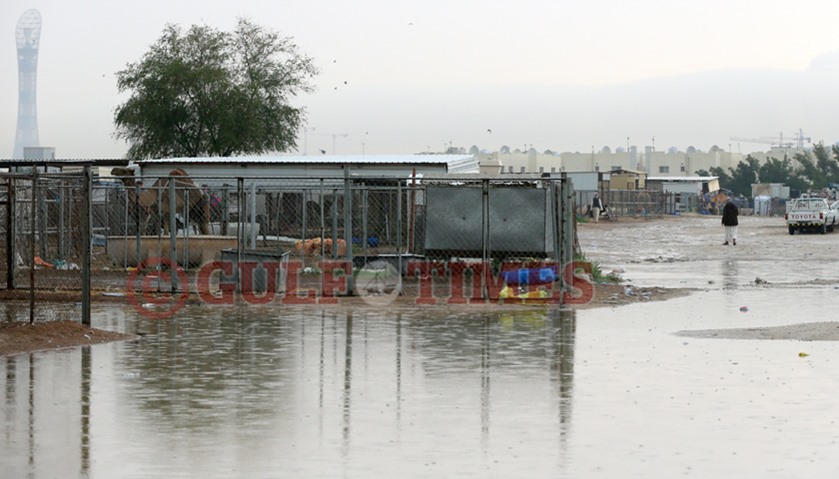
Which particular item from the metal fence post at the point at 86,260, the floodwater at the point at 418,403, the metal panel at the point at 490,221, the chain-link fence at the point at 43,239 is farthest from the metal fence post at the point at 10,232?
the metal panel at the point at 490,221

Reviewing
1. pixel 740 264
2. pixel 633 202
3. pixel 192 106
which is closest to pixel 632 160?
pixel 633 202

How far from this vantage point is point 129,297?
2203 centimetres

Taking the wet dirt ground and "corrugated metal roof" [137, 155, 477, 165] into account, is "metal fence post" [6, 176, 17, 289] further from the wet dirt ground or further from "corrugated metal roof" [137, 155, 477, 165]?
"corrugated metal roof" [137, 155, 477, 165]

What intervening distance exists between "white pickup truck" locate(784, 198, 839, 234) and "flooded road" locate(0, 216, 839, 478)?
37.4 metres

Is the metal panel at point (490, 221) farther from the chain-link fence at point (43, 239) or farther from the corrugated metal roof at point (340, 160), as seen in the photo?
the corrugated metal roof at point (340, 160)

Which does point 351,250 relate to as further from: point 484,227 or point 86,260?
point 86,260

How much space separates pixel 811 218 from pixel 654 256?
16.8m

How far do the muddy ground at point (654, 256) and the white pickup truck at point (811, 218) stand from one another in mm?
523

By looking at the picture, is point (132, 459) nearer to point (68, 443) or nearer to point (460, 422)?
point (68, 443)

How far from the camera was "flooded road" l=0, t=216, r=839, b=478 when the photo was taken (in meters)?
8.98

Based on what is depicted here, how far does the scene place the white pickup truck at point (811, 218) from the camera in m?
55.3

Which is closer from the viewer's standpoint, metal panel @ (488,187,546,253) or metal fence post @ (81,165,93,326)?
metal fence post @ (81,165,93,326)

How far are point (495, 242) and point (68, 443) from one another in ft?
48.0

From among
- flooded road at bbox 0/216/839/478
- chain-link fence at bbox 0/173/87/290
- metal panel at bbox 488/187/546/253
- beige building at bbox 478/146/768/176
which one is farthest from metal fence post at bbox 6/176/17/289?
beige building at bbox 478/146/768/176
